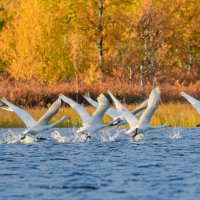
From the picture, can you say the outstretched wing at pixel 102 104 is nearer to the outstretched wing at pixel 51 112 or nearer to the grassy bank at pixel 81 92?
the outstretched wing at pixel 51 112

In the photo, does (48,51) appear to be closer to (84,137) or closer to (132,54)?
(132,54)

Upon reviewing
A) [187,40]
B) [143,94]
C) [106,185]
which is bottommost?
[106,185]

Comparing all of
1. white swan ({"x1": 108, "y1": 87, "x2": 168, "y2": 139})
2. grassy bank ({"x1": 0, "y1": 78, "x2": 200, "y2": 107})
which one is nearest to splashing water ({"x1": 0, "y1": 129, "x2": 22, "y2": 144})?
white swan ({"x1": 108, "y1": 87, "x2": 168, "y2": 139})

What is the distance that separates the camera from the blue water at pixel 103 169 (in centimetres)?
1623

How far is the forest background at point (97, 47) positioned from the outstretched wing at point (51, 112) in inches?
626

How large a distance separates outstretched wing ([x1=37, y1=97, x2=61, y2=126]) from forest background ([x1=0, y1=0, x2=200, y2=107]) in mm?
15897

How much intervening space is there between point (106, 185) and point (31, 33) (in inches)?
1306

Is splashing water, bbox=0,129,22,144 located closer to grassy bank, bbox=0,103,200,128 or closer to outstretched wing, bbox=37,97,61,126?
outstretched wing, bbox=37,97,61,126

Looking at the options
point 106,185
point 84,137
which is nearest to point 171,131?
point 84,137

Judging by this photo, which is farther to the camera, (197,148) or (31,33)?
(31,33)

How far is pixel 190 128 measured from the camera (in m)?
32.3

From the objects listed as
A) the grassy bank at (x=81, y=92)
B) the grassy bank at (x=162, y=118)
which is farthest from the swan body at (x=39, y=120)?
the grassy bank at (x=81, y=92)

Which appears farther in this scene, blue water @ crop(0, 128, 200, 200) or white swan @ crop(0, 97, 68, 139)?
white swan @ crop(0, 97, 68, 139)

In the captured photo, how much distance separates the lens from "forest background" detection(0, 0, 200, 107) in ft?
156
